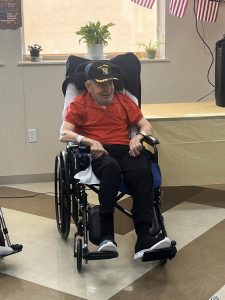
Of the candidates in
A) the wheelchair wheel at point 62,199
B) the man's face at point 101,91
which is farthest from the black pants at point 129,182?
the man's face at point 101,91

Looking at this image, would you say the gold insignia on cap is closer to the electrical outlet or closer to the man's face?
the man's face

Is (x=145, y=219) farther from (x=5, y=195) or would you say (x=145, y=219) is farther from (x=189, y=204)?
(x=5, y=195)

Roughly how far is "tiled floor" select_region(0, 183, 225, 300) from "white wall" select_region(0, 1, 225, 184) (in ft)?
2.91

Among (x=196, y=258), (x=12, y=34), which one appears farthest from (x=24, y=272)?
(x=12, y=34)

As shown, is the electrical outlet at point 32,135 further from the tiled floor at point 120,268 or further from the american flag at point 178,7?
the american flag at point 178,7

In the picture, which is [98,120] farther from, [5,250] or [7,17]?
[7,17]

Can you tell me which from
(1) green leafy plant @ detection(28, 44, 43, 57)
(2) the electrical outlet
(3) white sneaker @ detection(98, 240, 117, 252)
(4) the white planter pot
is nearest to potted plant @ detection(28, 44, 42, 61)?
(1) green leafy plant @ detection(28, 44, 43, 57)

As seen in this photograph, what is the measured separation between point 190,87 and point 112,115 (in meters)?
1.46

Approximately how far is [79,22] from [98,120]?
1.50 metres

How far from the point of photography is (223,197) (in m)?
3.60

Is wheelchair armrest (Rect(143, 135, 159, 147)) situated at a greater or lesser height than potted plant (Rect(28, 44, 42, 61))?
lesser

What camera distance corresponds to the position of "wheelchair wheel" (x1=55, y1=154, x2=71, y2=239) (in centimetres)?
271

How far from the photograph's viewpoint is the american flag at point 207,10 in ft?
12.9

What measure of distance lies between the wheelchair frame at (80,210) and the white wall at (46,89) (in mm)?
1147
